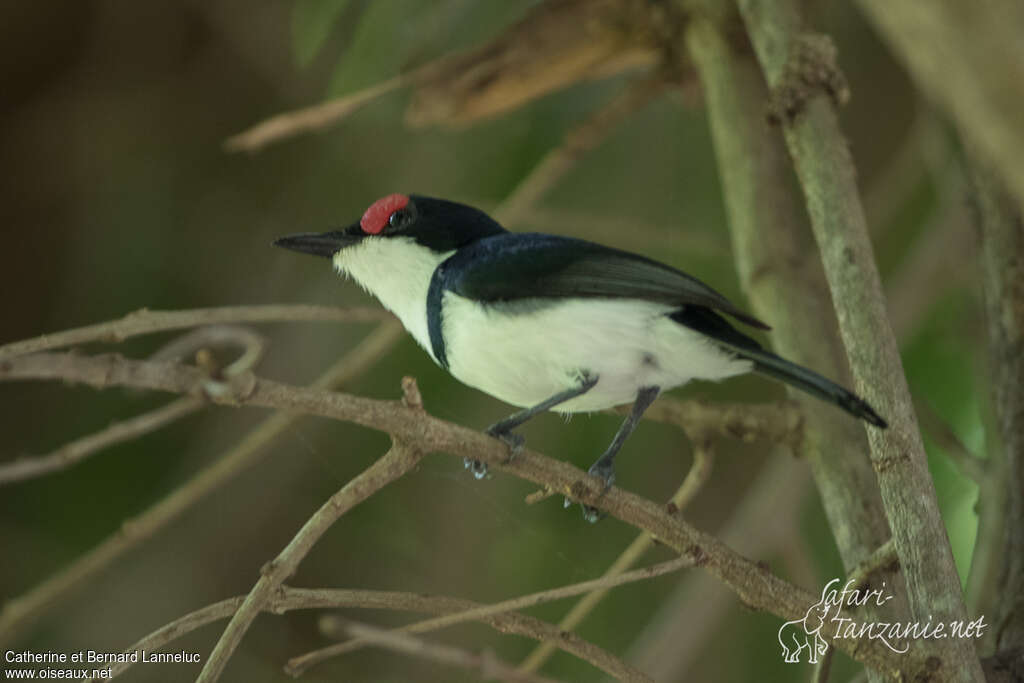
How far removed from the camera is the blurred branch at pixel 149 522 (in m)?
2.61

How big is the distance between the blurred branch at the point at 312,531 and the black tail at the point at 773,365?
0.66 meters

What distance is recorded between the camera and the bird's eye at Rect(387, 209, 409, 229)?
2.57m

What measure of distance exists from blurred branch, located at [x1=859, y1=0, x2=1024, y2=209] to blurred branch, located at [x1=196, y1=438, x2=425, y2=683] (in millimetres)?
929

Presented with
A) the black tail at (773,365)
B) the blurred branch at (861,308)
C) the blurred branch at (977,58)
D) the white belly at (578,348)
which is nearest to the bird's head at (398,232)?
the white belly at (578,348)

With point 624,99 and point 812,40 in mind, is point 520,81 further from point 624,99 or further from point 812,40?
point 812,40

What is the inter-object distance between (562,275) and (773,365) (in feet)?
1.57

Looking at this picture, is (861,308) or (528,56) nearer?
(861,308)

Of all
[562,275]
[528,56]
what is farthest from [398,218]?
[528,56]

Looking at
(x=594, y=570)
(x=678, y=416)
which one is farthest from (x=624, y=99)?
(x=594, y=570)

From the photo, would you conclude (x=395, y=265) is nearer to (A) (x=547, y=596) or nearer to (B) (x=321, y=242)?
(B) (x=321, y=242)

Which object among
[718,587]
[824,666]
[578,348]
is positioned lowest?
[718,587]

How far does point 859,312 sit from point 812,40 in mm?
810

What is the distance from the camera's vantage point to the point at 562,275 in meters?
2.24

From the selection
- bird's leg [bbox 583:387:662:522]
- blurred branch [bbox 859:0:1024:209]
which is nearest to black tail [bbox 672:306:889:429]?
bird's leg [bbox 583:387:662:522]
